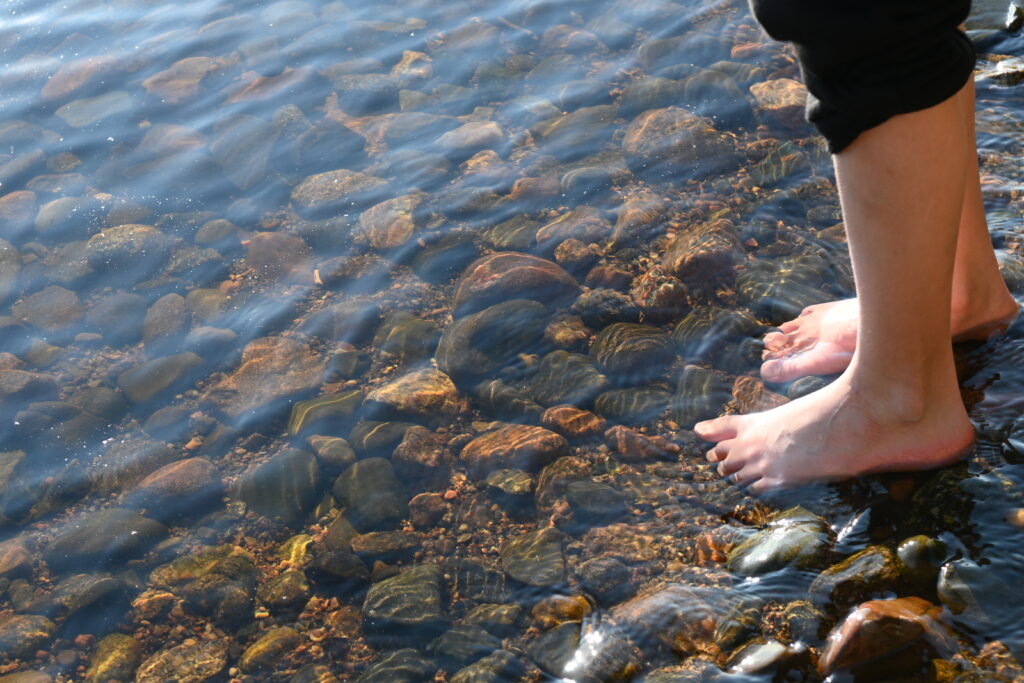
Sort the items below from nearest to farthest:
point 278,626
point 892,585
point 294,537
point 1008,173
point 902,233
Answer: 1. point 902,233
2. point 892,585
3. point 278,626
4. point 294,537
5. point 1008,173

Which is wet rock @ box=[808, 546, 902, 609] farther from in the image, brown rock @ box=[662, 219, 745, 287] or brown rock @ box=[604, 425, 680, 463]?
brown rock @ box=[662, 219, 745, 287]

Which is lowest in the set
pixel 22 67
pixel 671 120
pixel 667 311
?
pixel 667 311

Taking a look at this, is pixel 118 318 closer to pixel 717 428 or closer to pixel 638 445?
pixel 638 445

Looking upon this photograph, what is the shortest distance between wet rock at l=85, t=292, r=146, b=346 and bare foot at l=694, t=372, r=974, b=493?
2.38m

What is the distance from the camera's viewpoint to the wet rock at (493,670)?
2.06 metres

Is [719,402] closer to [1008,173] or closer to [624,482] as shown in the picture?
[624,482]

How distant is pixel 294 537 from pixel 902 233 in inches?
72.3

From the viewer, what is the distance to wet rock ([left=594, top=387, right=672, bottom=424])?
2.69 meters

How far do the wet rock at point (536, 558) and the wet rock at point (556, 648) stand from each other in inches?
5.9

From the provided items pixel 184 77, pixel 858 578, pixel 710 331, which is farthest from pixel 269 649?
pixel 184 77

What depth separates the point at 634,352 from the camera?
2871 millimetres

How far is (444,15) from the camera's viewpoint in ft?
17.5

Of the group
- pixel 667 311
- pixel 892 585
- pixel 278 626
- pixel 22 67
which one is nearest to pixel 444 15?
pixel 22 67

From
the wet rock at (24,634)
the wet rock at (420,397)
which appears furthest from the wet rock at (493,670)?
the wet rock at (24,634)
